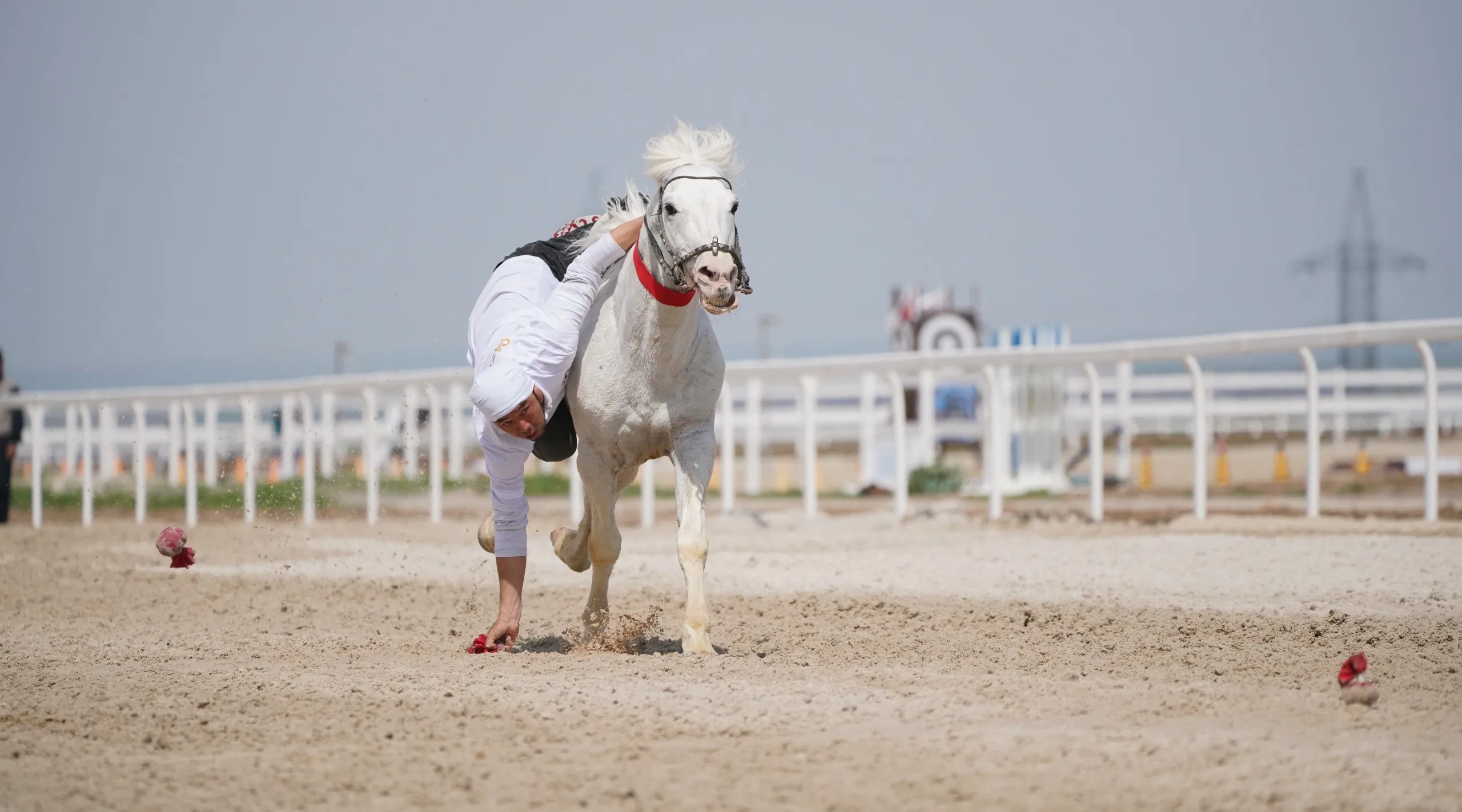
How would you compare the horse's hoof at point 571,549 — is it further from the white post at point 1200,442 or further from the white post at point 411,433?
the white post at point 1200,442

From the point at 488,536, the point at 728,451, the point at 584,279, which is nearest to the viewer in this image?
the point at 584,279

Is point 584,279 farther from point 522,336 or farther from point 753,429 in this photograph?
point 753,429

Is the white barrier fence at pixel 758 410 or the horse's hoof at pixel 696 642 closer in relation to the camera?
the horse's hoof at pixel 696 642

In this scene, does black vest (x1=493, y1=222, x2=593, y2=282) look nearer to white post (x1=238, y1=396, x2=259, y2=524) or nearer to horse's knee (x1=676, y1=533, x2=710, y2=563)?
horse's knee (x1=676, y1=533, x2=710, y2=563)

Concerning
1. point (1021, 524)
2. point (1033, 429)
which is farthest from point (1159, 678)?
point (1033, 429)

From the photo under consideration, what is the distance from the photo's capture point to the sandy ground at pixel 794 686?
12.4 feet

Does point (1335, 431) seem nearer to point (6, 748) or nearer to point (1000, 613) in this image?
point (1000, 613)

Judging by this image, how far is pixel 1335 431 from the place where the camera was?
28.7 metres

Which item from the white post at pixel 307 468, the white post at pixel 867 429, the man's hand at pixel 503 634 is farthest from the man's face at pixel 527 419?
the white post at pixel 867 429

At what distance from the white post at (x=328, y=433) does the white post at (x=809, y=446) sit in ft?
14.9

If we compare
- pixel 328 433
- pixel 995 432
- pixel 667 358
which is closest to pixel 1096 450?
pixel 995 432

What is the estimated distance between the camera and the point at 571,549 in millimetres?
7328

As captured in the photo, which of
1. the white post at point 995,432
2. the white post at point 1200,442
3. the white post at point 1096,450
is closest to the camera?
the white post at point 1200,442

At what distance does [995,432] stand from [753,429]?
4.26 m
